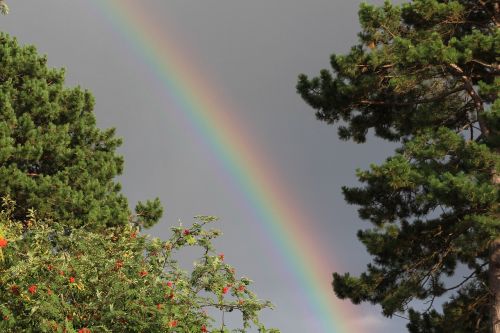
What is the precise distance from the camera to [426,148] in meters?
12.8

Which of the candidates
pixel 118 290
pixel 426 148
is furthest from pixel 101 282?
pixel 426 148

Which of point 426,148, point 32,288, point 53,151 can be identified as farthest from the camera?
point 53,151

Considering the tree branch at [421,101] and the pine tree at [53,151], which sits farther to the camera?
the pine tree at [53,151]

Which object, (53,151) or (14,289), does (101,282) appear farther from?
(53,151)

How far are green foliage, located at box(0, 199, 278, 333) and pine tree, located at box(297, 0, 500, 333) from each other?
497 cm

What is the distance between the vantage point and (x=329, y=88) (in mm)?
15984

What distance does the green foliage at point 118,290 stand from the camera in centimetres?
807

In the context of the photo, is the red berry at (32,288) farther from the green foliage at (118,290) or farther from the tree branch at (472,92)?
the tree branch at (472,92)

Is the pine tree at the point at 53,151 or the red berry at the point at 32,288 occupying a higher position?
the pine tree at the point at 53,151

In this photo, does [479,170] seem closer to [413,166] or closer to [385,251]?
[413,166]

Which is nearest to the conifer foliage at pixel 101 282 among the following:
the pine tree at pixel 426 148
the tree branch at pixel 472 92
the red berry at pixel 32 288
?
the red berry at pixel 32 288

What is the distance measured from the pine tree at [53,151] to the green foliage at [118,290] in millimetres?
6369

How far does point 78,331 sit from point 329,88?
1040 centimetres

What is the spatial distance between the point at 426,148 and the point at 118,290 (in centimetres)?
793
